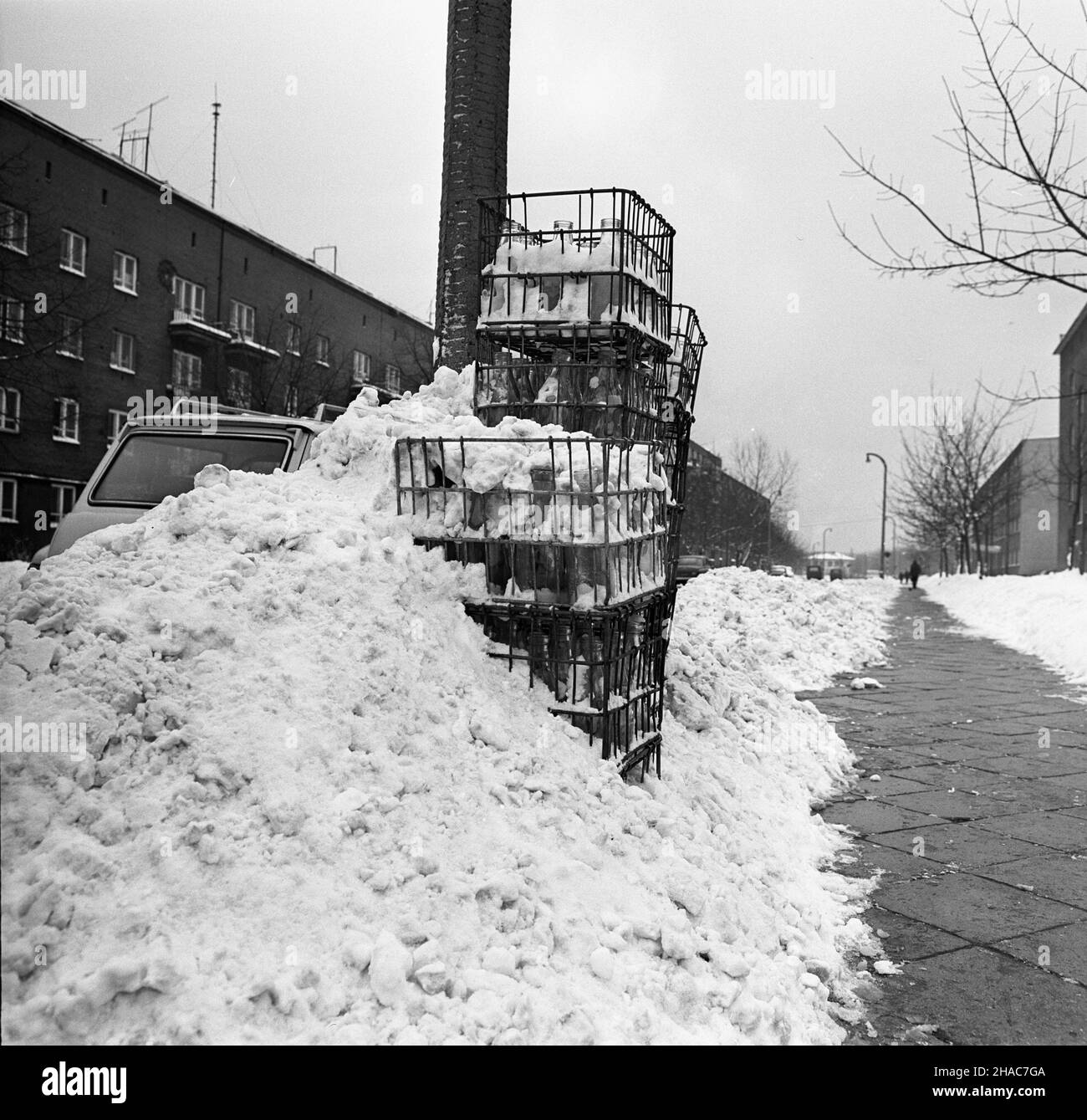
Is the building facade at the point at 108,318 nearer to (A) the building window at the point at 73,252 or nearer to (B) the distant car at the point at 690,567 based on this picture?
(A) the building window at the point at 73,252

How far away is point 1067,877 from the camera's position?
4.06 m

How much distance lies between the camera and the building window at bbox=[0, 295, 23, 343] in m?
17.3

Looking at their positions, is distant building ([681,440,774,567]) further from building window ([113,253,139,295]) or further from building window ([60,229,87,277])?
building window ([60,229,87,277])

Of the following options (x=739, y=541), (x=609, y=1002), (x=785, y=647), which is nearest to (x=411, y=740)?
(x=609, y=1002)

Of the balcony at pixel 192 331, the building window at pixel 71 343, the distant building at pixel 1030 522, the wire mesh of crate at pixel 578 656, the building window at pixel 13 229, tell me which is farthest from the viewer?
the distant building at pixel 1030 522

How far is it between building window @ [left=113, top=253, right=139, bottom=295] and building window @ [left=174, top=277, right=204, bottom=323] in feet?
5.10

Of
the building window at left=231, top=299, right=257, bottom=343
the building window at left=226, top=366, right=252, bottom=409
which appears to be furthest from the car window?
the building window at left=231, top=299, right=257, bottom=343

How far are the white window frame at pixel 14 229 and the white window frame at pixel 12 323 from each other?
1.75 m

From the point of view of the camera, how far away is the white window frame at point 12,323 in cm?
1730

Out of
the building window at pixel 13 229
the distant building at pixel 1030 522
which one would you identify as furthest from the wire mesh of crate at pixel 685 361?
the distant building at pixel 1030 522

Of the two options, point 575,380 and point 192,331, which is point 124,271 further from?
point 575,380

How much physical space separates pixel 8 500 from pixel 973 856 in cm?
2513
